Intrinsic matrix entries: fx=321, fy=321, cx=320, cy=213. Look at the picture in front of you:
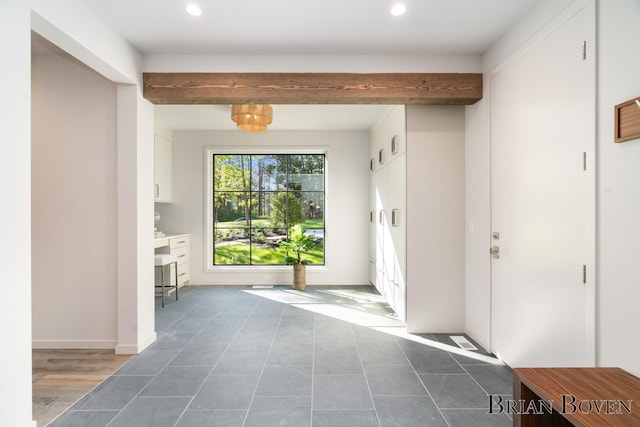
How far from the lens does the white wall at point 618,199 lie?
1584mm

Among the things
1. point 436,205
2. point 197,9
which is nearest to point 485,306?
point 436,205

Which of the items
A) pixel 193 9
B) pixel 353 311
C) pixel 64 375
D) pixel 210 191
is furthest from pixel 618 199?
pixel 210 191

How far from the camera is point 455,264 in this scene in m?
3.40

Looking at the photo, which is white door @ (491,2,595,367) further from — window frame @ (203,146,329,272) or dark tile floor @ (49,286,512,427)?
window frame @ (203,146,329,272)

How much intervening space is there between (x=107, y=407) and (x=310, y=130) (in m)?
4.75

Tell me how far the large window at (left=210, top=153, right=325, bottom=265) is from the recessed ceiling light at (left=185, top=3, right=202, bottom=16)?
3.64 metres

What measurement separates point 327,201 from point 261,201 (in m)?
1.29

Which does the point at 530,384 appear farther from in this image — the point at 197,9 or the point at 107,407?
the point at 197,9

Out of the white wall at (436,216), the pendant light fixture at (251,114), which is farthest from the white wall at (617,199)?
the pendant light fixture at (251,114)

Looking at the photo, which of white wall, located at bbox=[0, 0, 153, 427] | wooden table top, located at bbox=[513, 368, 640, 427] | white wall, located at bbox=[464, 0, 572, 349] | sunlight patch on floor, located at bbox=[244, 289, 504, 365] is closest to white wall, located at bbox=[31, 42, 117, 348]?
white wall, located at bbox=[0, 0, 153, 427]

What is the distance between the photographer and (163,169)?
5.45 metres

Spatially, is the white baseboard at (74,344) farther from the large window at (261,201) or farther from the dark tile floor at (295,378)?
the large window at (261,201)

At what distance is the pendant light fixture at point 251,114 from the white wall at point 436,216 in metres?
1.85
